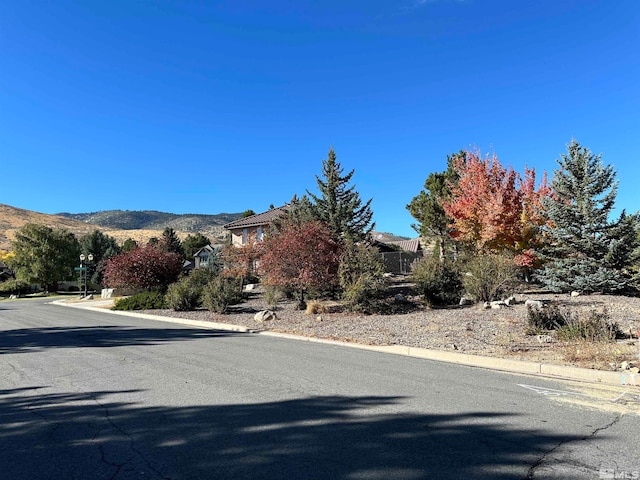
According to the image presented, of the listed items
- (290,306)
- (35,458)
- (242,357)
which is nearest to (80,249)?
(290,306)

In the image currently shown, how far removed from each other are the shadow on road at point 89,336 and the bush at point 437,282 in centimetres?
803

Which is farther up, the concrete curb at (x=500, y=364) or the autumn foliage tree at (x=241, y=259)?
the autumn foliage tree at (x=241, y=259)

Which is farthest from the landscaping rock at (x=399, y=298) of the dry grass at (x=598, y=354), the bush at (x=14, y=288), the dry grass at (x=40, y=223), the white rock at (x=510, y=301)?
the dry grass at (x=40, y=223)

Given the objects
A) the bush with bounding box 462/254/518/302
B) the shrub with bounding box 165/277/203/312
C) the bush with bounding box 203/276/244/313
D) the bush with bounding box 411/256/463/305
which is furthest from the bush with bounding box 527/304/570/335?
the shrub with bounding box 165/277/203/312

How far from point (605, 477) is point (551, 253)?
18.5m

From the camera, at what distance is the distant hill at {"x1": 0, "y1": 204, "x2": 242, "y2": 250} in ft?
378

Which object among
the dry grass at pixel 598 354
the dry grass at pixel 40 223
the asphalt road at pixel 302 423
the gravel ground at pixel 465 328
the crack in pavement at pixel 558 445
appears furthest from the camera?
the dry grass at pixel 40 223

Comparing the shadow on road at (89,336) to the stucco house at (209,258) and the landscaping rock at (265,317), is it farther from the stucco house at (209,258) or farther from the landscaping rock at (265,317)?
the stucco house at (209,258)

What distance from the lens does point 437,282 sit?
17875mm

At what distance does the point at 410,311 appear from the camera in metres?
17.0

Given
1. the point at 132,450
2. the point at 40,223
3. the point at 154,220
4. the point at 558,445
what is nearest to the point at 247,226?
the point at 132,450

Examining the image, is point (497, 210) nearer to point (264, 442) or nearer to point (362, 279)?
point (362, 279)

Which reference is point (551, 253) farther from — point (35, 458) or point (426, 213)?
point (35, 458)

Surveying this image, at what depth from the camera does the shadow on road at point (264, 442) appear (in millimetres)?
3820
